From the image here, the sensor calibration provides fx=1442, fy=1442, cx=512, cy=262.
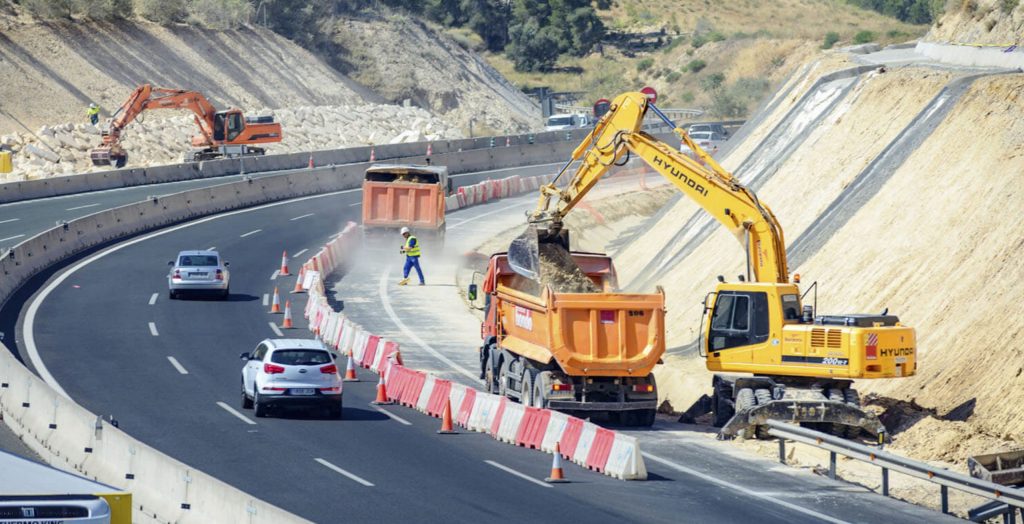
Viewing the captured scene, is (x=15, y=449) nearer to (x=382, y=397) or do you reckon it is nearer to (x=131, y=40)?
(x=382, y=397)

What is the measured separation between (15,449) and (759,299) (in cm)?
1287

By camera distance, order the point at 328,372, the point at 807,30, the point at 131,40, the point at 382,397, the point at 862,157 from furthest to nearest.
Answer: the point at 807,30, the point at 131,40, the point at 862,157, the point at 382,397, the point at 328,372

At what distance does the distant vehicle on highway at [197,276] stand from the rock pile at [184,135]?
2512 centimetres

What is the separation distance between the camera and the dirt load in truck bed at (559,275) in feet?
90.6

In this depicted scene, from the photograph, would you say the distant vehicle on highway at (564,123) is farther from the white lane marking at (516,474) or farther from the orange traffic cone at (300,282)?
the white lane marking at (516,474)

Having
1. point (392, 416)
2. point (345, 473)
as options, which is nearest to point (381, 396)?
point (392, 416)

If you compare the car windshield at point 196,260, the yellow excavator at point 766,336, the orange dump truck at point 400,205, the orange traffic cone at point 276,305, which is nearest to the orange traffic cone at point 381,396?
the yellow excavator at point 766,336

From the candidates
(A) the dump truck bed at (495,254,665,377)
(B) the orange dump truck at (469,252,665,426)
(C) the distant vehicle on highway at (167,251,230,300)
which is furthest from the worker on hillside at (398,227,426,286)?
(A) the dump truck bed at (495,254,665,377)

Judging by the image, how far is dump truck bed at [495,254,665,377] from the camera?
2552 centimetres

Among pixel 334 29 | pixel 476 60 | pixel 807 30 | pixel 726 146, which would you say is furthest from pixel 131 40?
pixel 807 30

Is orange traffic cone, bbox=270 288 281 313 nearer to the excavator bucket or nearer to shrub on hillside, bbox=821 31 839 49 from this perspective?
the excavator bucket

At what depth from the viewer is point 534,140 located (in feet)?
276

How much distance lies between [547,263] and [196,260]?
16.6m

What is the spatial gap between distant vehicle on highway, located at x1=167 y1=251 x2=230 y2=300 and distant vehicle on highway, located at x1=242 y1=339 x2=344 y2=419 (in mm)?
14418
